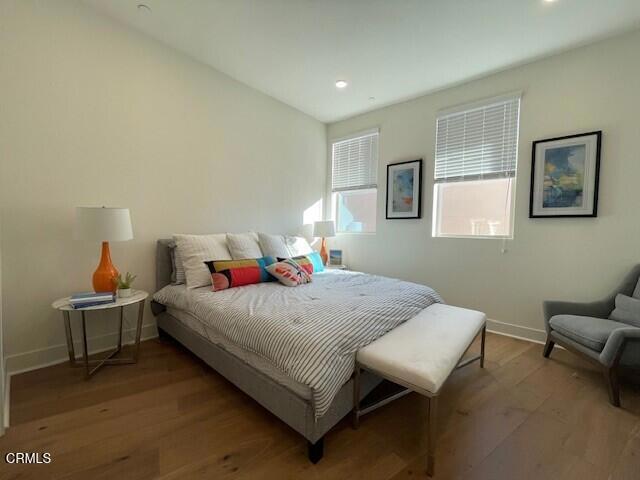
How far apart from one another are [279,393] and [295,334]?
0.33 m

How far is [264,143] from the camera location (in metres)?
3.59

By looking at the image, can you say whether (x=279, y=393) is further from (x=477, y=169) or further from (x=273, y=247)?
(x=477, y=169)

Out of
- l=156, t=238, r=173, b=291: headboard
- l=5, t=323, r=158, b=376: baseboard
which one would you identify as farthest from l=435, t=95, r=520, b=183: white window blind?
l=5, t=323, r=158, b=376: baseboard

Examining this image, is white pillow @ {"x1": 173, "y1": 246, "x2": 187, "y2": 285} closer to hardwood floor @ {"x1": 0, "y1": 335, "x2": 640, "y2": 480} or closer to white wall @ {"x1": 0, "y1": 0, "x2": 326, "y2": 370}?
white wall @ {"x1": 0, "y1": 0, "x2": 326, "y2": 370}

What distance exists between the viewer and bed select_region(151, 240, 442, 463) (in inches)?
53.6

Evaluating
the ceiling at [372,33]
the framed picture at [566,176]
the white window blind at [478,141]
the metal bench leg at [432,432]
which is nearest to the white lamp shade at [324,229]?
the white window blind at [478,141]

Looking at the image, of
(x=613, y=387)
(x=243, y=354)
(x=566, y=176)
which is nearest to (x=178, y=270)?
(x=243, y=354)

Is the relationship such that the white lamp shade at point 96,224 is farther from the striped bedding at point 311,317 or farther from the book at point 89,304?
the striped bedding at point 311,317

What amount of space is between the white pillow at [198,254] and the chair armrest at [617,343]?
2.95 m

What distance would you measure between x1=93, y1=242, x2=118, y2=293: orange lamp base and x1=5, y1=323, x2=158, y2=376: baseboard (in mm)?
565

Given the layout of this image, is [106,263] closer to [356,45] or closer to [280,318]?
[280,318]

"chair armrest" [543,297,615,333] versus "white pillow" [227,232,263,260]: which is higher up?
"white pillow" [227,232,263,260]

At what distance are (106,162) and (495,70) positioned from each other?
12.4 feet

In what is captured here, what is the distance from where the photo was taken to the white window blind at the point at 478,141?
114 inches
